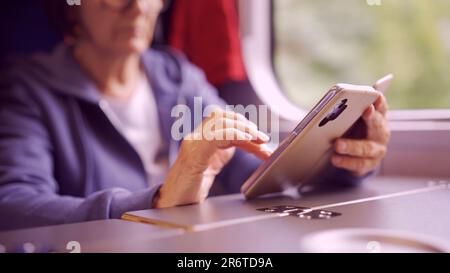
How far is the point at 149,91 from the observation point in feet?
4.36

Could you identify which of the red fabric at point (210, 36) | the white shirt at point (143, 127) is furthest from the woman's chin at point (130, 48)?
the red fabric at point (210, 36)

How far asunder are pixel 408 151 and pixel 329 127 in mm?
533

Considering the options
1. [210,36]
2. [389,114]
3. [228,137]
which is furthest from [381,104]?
[210,36]

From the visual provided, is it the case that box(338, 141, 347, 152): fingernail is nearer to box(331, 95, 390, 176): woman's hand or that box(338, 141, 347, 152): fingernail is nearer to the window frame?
box(331, 95, 390, 176): woman's hand

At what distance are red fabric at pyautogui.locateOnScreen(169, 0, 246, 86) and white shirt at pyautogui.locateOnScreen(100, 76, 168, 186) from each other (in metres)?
0.29

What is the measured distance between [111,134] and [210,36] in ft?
1.74

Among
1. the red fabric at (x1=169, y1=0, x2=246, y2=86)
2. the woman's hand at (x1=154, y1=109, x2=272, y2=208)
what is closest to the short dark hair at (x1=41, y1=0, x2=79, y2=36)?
the red fabric at (x1=169, y1=0, x2=246, y2=86)

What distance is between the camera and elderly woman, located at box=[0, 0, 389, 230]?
2.29 feet

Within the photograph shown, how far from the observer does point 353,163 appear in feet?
2.65

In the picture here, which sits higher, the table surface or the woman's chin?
the woman's chin

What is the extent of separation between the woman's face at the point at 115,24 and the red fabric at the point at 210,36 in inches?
11.0

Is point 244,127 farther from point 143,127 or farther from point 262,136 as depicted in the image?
point 143,127
